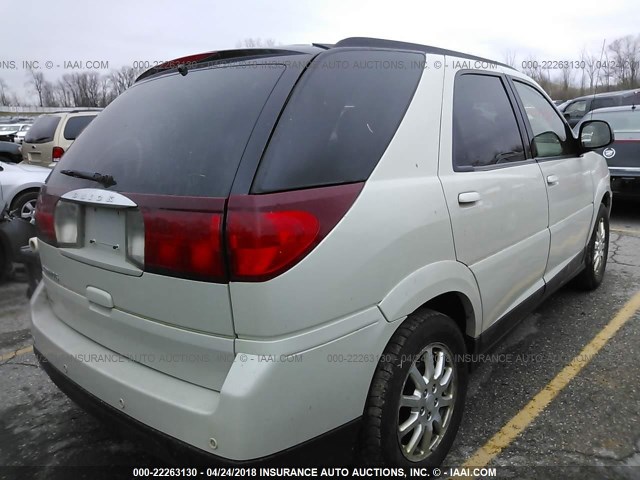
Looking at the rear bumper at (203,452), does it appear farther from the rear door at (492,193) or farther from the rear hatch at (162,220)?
the rear door at (492,193)

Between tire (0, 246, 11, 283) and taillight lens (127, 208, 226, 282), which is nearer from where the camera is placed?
taillight lens (127, 208, 226, 282)

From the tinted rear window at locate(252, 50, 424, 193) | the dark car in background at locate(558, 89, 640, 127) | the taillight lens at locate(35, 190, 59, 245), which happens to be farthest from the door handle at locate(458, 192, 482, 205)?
the dark car in background at locate(558, 89, 640, 127)

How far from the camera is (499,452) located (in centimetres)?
239

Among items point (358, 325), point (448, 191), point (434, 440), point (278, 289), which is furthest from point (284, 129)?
point (434, 440)

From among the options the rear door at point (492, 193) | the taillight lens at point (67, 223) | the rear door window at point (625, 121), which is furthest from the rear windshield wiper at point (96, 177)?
the rear door window at point (625, 121)

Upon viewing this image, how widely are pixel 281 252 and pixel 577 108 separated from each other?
14.8m

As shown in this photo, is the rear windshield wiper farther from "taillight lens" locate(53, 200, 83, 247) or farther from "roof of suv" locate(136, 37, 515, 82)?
"roof of suv" locate(136, 37, 515, 82)

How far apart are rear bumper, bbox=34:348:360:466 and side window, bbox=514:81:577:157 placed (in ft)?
7.05

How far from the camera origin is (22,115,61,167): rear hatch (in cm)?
931

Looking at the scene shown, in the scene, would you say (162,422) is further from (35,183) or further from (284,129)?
(35,183)

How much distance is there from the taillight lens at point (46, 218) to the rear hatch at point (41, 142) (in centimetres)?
790

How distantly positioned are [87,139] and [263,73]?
96 centimetres

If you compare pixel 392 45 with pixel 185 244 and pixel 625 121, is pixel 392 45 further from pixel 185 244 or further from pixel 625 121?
pixel 625 121

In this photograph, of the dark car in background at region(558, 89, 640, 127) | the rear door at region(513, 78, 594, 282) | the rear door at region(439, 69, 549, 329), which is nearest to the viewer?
the rear door at region(439, 69, 549, 329)
